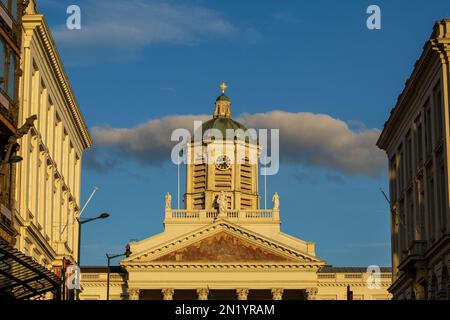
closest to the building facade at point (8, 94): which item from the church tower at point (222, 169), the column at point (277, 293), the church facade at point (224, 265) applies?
the church facade at point (224, 265)

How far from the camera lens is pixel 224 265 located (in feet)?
420

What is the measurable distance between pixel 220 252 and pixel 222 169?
717 inches

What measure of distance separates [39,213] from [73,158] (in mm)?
18116

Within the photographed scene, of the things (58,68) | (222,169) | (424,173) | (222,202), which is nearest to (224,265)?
(222,202)

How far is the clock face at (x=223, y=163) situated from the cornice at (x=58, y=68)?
5669cm

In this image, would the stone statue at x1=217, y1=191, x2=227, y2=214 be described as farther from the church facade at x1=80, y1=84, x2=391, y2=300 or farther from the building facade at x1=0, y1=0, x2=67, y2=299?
the building facade at x1=0, y1=0, x2=67, y2=299

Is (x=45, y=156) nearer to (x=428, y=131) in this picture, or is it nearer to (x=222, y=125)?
(x=428, y=131)

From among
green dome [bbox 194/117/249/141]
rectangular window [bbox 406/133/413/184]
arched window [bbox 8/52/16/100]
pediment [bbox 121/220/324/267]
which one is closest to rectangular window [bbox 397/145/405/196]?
rectangular window [bbox 406/133/413/184]

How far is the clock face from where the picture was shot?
144 metres

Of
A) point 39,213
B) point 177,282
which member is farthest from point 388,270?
point 39,213

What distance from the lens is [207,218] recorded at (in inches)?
5266
